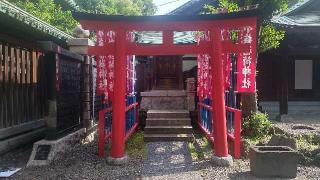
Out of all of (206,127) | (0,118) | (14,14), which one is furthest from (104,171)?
(206,127)

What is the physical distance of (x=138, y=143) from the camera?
10047mm

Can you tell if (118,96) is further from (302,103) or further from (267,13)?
(302,103)

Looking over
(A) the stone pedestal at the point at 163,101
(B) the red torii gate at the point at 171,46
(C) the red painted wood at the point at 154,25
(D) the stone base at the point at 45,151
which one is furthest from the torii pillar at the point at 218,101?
(A) the stone pedestal at the point at 163,101

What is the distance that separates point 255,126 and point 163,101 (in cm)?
394

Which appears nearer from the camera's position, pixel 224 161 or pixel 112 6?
pixel 224 161

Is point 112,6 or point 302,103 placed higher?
point 112,6

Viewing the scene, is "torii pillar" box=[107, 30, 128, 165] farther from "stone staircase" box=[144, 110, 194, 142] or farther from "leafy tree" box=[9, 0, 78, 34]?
"leafy tree" box=[9, 0, 78, 34]

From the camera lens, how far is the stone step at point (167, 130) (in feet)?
35.0

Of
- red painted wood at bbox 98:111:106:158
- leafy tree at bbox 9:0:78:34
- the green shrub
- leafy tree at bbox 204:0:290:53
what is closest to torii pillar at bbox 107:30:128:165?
red painted wood at bbox 98:111:106:158

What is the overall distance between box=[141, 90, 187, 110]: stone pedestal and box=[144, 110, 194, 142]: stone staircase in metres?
1.75

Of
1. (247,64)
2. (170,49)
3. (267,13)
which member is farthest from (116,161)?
(267,13)

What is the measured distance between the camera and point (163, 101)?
44.1 feet

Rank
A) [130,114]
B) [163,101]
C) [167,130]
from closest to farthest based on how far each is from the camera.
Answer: [167,130] → [130,114] → [163,101]

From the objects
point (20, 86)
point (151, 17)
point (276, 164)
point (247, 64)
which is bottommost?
point (276, 164)
